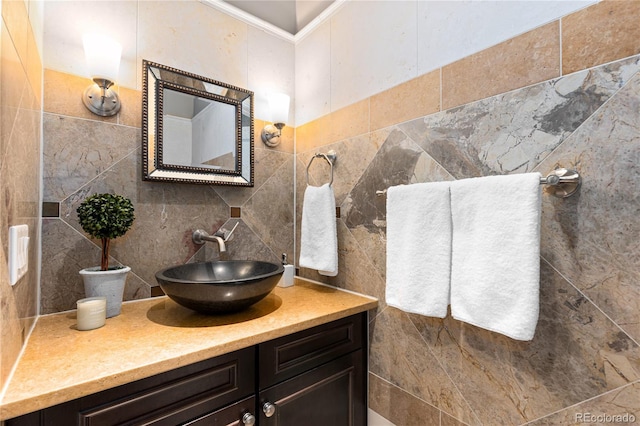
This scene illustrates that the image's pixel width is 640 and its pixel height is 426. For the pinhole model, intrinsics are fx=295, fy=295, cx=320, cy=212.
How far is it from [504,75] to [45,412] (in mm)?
1467

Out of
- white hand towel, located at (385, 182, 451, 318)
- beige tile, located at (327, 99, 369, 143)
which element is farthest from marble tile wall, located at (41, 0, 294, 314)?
white hand towel, located at (385, 182, 451, 318)

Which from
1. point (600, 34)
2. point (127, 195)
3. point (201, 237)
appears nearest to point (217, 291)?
point (201, 237)

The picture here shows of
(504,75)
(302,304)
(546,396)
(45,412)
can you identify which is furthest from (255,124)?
(546,396)

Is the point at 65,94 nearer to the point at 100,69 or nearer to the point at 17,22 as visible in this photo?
the point at 100,69

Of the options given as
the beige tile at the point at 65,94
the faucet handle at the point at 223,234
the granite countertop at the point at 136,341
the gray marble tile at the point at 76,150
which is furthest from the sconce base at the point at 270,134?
the granite countertop at the point at 136,341

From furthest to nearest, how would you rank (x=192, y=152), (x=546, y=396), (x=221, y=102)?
(x=221, y=102) < (x=192, y=152) < (x=546, y=396)

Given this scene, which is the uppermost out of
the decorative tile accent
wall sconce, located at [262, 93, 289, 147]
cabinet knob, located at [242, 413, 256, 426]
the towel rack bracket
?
wall sconce, located at [262, 93, 289, 147]

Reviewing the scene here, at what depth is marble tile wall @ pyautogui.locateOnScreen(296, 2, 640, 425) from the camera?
2.31 feet

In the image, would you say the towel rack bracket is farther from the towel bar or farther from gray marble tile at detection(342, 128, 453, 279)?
gray marble tile at detection(342, 128, 453, 279)

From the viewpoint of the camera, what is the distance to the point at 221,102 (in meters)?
1.47

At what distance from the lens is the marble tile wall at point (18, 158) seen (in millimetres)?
619

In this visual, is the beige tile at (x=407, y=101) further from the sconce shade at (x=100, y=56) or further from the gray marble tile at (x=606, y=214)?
the sconce shade at (x=100, y=56)

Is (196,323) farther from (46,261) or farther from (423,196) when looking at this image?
(423,196)

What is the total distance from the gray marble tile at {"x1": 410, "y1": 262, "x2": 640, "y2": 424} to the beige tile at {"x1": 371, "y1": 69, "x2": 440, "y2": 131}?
671 millimetres
